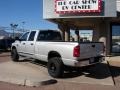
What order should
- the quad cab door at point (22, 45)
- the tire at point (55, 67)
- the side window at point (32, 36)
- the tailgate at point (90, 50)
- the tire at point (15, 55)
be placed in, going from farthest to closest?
1. the tire at point (15, 55)
2. the quad cab door at point (22, 45)
3. the side window at point (32, 36)
4. the tire at point (55, 67)
5. the tailgate at point (90, 50)

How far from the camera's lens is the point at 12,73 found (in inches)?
468

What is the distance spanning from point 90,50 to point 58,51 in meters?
1.30

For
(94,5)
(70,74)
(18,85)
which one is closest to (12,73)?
(18,85)

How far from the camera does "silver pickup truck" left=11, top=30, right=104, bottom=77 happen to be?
10.9m

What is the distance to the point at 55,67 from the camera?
1171 centimetres

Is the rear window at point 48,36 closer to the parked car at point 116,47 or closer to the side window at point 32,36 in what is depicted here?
the side window at point 32,36

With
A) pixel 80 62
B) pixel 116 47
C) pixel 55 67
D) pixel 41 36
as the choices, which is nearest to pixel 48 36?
pixel 41 36

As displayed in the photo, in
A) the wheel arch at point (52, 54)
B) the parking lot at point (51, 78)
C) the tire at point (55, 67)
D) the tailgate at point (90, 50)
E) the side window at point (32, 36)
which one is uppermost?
the side window at point (32, 36)

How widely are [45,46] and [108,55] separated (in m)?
10.4

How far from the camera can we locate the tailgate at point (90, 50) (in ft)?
36.1

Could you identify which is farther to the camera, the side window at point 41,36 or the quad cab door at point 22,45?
the quad cab door at point 22,45

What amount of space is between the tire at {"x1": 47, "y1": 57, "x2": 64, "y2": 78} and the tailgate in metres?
1.04

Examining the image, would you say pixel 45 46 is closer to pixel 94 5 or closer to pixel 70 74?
pixel 70 74

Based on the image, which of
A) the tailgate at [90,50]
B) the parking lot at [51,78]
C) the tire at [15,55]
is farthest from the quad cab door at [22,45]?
the tailgate at [90,50]
